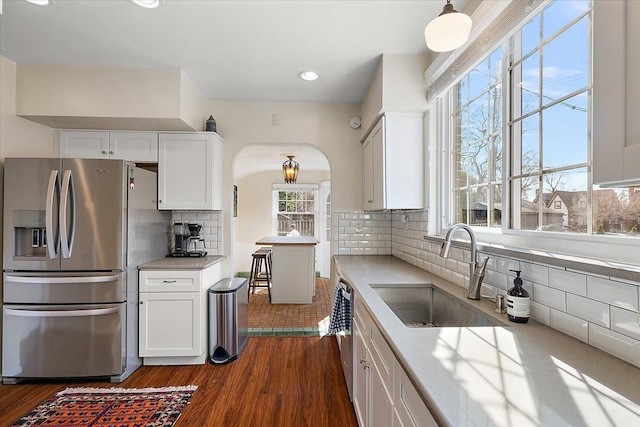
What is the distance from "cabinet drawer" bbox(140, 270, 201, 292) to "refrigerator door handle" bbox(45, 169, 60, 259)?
0.62 meters

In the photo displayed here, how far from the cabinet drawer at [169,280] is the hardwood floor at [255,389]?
694 millimetres

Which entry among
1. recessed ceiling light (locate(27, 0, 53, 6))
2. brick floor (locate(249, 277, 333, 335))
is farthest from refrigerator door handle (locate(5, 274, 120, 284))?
recessed ceiling light (locate(27, 0, 53, 6))

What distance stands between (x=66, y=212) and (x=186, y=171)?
3.21 feet

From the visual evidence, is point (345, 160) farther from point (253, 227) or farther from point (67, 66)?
point (253, 227)

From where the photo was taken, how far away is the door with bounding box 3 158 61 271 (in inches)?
91.9

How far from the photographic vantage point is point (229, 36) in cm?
212

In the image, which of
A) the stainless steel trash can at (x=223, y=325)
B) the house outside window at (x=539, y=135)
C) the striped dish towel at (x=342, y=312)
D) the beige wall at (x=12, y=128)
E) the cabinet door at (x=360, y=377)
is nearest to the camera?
the house outside window at (x=539, y=135)

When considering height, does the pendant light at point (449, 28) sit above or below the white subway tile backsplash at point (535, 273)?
above

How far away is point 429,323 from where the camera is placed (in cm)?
184

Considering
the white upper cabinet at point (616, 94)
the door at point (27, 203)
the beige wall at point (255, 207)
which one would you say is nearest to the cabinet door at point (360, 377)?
the white upper cabinet at point (616, 94)

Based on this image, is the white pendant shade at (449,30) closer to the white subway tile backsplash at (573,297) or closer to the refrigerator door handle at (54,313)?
the white subway tile backsplash at (573,297)

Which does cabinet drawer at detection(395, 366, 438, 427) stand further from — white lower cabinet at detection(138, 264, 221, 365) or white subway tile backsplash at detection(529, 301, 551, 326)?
white lower cabinet at detection(138, 264, 221, 365)

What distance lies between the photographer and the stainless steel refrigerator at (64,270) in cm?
234

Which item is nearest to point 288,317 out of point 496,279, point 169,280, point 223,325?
point 223,325
